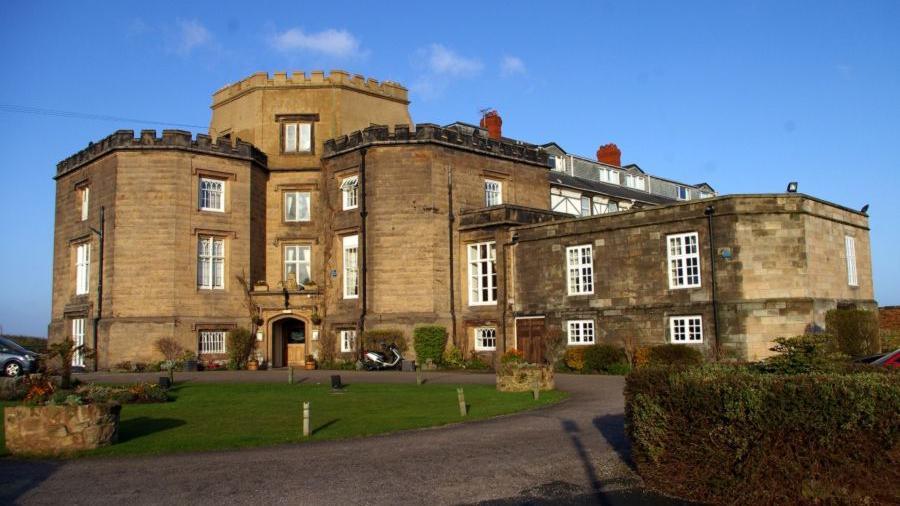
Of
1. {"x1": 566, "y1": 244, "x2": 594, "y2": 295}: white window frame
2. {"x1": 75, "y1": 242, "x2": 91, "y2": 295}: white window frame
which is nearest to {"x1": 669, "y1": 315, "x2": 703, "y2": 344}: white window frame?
{"x1": 566, "y1": 244, "x2": 594, "y2": 295}: white window frame

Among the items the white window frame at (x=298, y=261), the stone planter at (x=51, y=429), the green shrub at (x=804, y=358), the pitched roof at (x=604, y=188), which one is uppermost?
the pitched roof at (x=604, y=188)

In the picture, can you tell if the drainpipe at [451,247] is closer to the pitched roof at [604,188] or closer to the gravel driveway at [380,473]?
the pitched roof at [604,188]

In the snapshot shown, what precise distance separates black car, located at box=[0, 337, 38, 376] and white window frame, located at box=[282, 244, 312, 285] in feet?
40.5

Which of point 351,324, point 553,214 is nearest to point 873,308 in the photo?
point 553,214

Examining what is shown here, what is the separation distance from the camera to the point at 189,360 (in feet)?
106

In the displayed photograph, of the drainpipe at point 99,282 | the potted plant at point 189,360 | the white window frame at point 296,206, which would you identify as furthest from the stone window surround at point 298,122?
the potted plant at point 189,360

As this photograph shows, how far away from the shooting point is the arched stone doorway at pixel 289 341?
36.3 metres

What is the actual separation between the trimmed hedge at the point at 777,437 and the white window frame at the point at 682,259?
1887cm

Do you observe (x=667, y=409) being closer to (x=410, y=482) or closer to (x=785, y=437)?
(x=785, y=437)

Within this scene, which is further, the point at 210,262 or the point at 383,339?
the point at 210,262

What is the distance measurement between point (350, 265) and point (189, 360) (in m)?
8.00

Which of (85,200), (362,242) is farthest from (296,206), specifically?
(85,200)

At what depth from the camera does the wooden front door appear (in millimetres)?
31344

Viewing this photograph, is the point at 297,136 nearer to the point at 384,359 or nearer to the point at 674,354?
the point at 384,359
